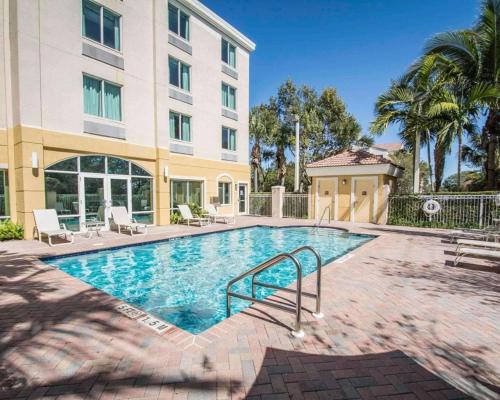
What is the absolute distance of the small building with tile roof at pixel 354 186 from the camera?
15.3 m

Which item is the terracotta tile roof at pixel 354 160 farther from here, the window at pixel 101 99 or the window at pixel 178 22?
the window at pixel 101 99

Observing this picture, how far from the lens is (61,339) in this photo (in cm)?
320

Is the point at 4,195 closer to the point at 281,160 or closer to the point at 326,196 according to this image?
the point at 326,196

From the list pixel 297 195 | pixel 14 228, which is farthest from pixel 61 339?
pixel 297 195

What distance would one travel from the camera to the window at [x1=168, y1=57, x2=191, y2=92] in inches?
583

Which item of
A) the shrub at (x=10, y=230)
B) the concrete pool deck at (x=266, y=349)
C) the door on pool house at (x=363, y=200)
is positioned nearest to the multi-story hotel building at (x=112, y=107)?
the shrub at (x=10, y=230)

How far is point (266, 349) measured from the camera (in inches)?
119

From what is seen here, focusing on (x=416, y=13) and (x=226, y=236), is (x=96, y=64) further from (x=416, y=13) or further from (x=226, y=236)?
(x=416, y=13)

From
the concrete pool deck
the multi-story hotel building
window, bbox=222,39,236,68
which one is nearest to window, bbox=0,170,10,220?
the multi-story hotel building

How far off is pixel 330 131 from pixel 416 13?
55.1 feet

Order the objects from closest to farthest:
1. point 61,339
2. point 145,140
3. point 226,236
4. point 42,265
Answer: point 61,339, point 42,265, point 226,236, point 145,140

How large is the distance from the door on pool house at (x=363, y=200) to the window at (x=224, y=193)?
8.28m

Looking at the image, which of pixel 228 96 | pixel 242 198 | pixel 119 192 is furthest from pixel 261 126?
pixel 119 192

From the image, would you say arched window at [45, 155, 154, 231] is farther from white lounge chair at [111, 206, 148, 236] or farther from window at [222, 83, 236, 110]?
window at [222, 83, 236, 110]
